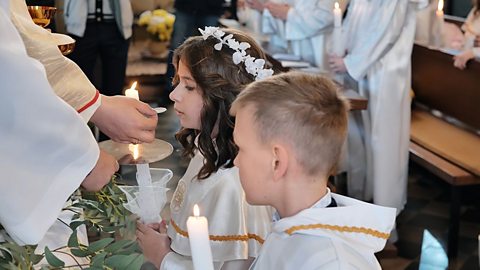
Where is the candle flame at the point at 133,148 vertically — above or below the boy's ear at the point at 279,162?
below

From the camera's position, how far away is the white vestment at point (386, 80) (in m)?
3.87

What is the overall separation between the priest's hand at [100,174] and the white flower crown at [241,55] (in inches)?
24.9

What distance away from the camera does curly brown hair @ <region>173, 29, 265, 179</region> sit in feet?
6.74

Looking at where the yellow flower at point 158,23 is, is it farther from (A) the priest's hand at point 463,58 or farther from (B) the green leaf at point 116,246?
(B) the green leaf at point 116,246

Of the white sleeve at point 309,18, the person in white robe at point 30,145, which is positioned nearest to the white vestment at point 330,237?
the person in white robe at point 30,145

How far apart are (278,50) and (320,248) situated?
3.92 meters

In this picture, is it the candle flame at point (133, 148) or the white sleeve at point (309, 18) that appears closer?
the candle flame at point (133, 148)

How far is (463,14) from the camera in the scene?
8445 mm

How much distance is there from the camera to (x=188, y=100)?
2.08m

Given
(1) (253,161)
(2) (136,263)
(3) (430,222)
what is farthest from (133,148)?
(3) (430,222)

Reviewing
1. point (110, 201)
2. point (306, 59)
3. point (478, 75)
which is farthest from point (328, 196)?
point (306, 59)

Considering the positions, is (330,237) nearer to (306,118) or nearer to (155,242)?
(306,118)

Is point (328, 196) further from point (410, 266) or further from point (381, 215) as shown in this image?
point (410, 266)

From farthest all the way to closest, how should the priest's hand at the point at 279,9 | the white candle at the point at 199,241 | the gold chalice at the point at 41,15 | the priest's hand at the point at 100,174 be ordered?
1. the priest's hand at the point at 279,9
2. the gold chalice at the point at 41,15
3. the priest's hand at the point at 100,174
4. the white candle at the point at 199,241
